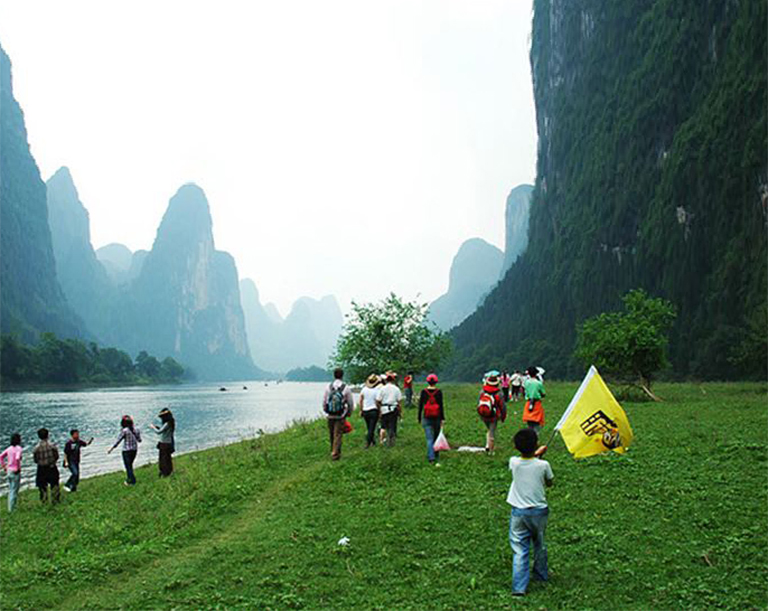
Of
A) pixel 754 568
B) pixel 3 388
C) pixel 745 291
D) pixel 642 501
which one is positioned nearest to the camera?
pixel 754 568

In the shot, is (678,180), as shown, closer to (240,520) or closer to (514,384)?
(514,384)

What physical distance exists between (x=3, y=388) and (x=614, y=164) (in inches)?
5286

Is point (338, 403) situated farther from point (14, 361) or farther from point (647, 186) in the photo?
point (647, 186)

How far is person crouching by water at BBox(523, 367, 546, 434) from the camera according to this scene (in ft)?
59.2

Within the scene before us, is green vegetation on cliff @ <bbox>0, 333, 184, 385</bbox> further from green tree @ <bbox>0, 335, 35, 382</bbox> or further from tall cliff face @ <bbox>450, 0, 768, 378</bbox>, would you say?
tall cliff face @ <bbox>450, 0, 768, 378</bbox>

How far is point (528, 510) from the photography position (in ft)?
28.0

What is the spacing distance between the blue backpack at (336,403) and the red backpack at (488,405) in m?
3.98

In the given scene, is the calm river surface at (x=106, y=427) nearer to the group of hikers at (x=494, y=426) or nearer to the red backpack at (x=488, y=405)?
the group of hikers at (x=494, y=426)

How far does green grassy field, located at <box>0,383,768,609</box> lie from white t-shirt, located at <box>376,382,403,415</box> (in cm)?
156

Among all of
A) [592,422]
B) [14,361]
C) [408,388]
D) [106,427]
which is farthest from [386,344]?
[14,361]

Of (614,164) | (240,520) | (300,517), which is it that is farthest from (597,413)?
(614,164)

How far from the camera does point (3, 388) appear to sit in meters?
106

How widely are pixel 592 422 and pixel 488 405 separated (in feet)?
14.5

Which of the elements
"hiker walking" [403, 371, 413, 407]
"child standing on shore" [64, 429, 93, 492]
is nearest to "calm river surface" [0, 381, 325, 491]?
"child standing on shore" [64, 429, 93, 492]
